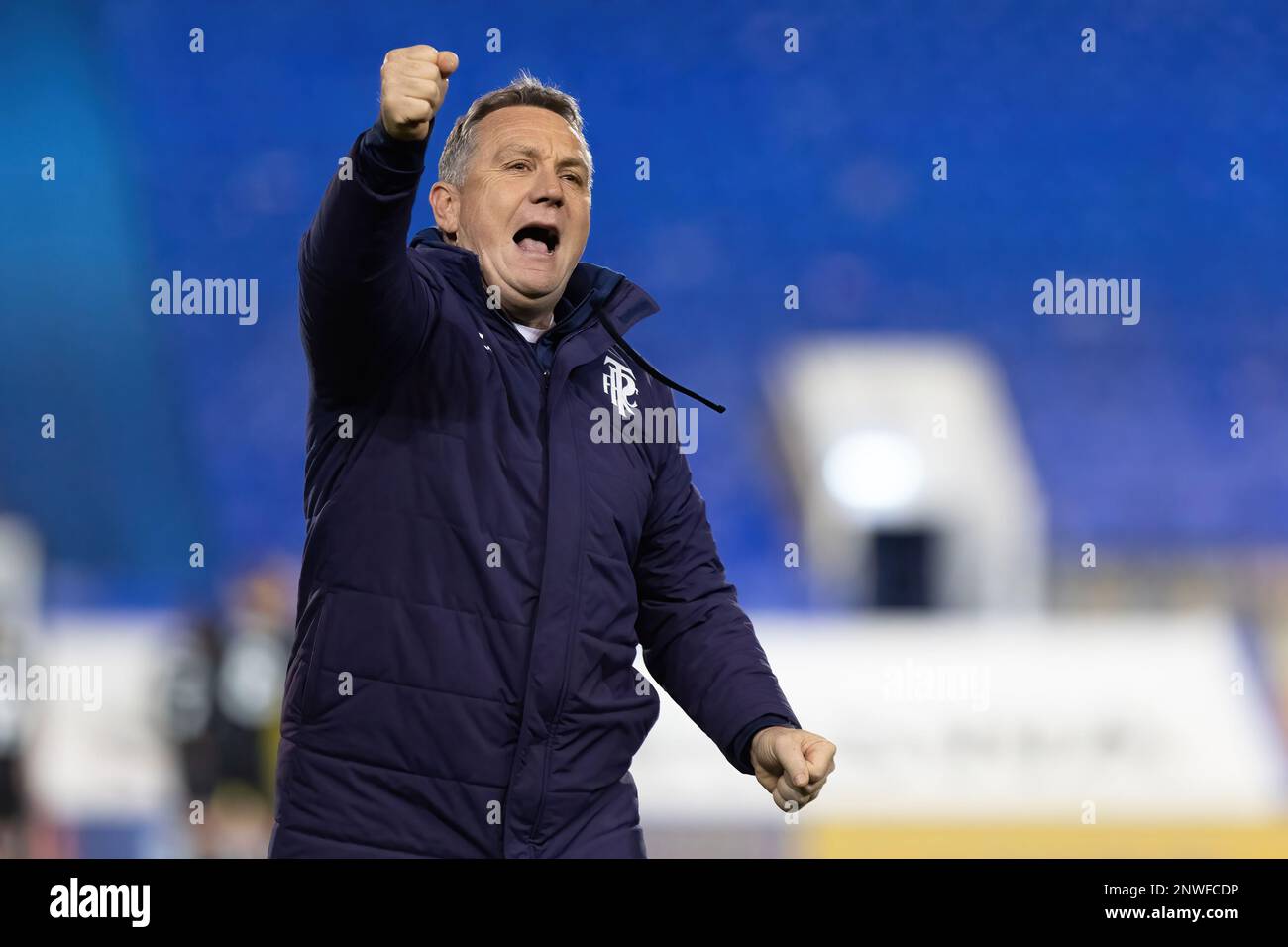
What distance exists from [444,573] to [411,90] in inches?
19.5

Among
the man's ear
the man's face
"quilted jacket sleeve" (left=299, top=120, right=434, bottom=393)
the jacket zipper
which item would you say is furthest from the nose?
the jacket zipper

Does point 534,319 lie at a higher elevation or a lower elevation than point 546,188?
lower

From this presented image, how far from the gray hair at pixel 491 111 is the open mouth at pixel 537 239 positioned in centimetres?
10

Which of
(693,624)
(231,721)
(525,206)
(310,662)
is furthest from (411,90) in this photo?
(231,721)

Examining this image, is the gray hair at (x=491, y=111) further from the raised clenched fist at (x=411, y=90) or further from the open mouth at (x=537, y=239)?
the raised clenched fist at (x=411, y=90)

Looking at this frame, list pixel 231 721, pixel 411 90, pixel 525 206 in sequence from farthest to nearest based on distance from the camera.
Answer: pixel 231 721
pixel 525 206
pixel 411 90

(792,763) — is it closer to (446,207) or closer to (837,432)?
(446,207)

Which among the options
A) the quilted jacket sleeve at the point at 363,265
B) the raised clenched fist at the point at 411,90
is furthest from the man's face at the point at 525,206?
the raised clenched fist at the point at 411,90

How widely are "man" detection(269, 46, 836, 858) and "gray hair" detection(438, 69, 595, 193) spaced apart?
0.24m

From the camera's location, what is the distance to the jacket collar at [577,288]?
5.64ft

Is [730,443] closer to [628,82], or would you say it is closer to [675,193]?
[675,193]

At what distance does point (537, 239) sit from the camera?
186 cm

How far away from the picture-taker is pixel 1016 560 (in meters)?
5.64

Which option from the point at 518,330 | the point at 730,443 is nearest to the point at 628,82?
the point at 730,443
